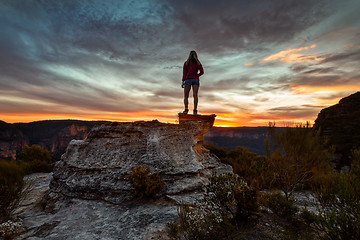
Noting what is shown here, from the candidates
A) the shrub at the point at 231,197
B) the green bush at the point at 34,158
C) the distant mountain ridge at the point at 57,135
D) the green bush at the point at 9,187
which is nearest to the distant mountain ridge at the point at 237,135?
the distant mountain ridge at the point at 57,135

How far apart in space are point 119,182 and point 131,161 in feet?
3.34

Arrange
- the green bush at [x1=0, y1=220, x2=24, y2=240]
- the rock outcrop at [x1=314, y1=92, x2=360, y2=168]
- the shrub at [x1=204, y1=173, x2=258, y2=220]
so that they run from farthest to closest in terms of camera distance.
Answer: the rock outcrop at [x1=314, y1=92, x2=360, y2=168], the shrub at [x1=204, y1=173, x2=258, y2=220], the green bush at [x1=0, y1=220, x2=24, y2=240]

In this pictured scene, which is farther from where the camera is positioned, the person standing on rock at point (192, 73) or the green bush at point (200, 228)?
the person standing on rock at point (192, 73)

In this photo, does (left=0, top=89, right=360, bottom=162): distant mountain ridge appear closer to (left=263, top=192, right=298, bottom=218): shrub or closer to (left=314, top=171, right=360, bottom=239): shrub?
(left=263, top=192, right=298, bottom=218): shrub

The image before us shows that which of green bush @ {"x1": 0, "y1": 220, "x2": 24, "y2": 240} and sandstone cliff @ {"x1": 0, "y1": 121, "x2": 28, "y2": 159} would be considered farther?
sandstone cliff @ {"x1": 0, "y1": 121, "x2": 28, "y2": 159}

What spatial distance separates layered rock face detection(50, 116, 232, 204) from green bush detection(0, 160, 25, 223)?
1570 millimetres

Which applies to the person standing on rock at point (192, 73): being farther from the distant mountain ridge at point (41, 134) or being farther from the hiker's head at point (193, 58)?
the distant mountain ridge at point (41, 134)

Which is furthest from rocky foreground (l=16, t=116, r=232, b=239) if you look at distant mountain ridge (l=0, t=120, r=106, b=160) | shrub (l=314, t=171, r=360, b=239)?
distant mountain ridge (l=0, t=120, r=106, b=160)

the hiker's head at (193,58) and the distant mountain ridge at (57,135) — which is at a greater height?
the hiker's head at (193,58)

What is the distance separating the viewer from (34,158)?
20250 mm

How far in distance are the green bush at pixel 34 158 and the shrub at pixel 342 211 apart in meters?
22.7

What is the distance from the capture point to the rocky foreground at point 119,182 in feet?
15.8

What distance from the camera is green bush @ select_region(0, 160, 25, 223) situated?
5902mm

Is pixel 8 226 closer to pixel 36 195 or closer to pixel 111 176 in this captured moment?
pixel 111 176
